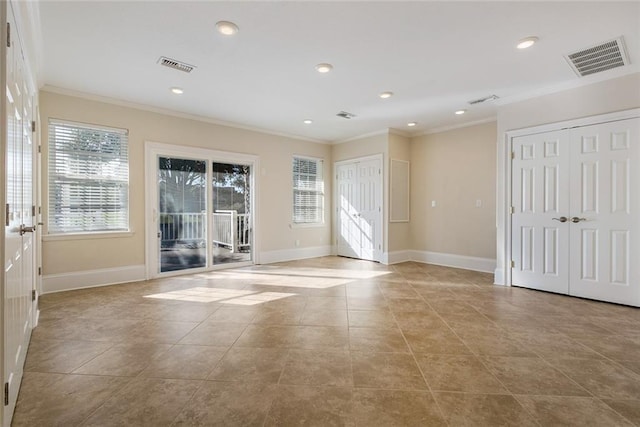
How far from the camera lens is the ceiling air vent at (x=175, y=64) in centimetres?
334

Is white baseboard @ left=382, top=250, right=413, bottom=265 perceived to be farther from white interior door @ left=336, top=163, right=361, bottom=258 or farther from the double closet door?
the double closet door

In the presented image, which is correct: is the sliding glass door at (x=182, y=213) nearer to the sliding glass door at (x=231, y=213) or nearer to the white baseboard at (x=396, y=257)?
the sliding glass door at (x=231, y=213)

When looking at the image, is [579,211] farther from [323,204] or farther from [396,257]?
[323,204]

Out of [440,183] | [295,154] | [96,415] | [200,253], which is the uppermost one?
[295,154]

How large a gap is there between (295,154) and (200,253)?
2.87 meters

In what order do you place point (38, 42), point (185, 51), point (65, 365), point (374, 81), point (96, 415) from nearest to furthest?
point (96, 415) → point (65, 365) → point (38, 42) → point (185, 51) → point (374, 81)

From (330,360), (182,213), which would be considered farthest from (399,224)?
(330,360)

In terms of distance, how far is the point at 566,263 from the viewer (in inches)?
156

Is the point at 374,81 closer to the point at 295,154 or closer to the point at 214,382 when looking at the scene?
the point at 295,154

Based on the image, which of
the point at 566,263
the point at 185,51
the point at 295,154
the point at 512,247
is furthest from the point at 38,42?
the point at 566,263

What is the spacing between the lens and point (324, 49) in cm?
308

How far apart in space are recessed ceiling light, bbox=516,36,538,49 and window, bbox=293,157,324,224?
4.62m

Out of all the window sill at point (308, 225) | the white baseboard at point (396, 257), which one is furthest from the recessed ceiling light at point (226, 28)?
the white baseboard at point (396, 257)

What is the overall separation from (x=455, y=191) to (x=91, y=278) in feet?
20.3
